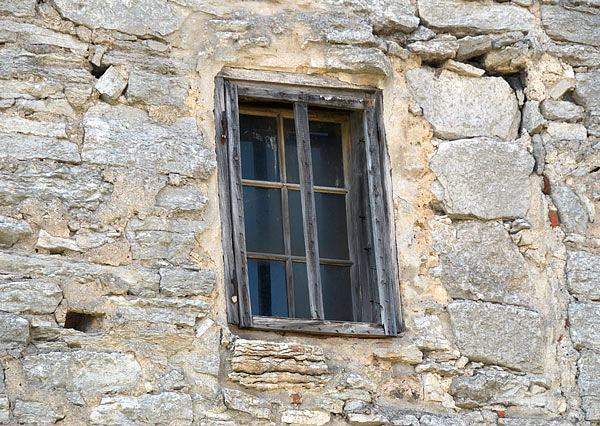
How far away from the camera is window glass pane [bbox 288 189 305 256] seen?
5.16m

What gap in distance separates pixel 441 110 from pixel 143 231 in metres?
1.49

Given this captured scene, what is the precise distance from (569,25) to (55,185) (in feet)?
8.30

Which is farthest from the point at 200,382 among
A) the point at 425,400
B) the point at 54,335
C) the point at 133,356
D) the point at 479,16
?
the point at 479,16

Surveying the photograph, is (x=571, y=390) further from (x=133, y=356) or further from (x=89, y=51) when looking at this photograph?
(x=89, y=51)

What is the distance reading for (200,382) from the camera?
4641 mm

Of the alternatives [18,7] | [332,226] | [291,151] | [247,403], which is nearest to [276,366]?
[247,403]

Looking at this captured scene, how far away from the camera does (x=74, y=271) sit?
4.64 meters

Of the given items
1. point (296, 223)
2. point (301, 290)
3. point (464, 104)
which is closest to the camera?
point (301, 290)

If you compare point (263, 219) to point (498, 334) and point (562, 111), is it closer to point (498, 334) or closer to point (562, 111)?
point (498, 334)

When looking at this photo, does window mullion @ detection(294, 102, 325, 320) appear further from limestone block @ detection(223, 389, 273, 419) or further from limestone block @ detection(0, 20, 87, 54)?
limestone block @ detection(0, 20, 87, 54)

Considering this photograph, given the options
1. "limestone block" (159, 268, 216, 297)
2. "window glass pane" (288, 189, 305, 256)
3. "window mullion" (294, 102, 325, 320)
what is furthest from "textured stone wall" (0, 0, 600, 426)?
"window glass pane" (288, 189, 305, 256)

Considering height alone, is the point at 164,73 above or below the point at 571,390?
above

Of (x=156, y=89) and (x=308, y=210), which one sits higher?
(x=156, y=89)

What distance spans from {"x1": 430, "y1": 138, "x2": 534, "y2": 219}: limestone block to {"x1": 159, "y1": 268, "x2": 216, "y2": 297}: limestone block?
1116mm
